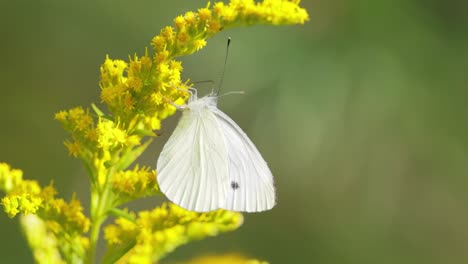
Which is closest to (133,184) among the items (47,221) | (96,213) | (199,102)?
(96,213)

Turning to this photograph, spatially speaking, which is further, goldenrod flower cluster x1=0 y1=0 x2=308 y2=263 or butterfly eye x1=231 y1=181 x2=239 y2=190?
butterfly eye x1=231 y1=181 x2=239 y2=190

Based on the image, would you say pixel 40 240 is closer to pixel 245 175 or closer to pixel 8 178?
pixel 8 178

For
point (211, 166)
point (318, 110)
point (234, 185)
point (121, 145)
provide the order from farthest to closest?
point (318, 110)
point (211, 166)
point (234, 185)
point (121, 145)

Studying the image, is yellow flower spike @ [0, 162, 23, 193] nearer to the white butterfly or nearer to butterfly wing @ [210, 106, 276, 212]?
the white butterfly

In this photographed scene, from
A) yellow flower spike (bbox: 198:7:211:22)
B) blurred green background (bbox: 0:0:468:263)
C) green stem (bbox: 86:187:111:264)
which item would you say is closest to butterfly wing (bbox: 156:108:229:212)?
green stem (bbox: 86:187:111:264)

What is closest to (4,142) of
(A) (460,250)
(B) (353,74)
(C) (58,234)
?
(B) (353,74)

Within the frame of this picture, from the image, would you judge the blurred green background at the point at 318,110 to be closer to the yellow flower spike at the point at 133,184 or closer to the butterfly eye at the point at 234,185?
the butterfly eye at the point at 234,185

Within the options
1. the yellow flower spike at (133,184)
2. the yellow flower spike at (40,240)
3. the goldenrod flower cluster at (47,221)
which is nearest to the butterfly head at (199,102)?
the yellow flower spike at (133,184)

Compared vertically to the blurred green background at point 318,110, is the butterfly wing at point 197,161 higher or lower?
lower
